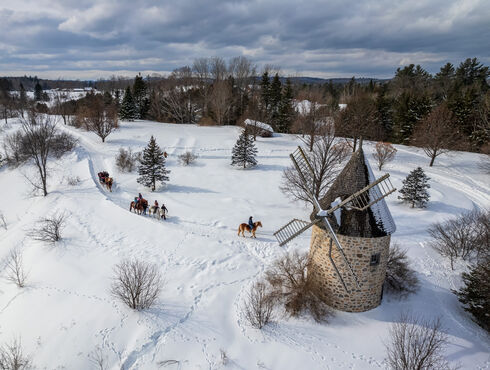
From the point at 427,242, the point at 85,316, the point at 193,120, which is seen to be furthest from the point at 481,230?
the point at 193,120

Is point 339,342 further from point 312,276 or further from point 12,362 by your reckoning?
point 12,362

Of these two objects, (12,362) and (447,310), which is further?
(447,310)

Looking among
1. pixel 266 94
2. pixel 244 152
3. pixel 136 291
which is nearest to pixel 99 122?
pixel 244 152

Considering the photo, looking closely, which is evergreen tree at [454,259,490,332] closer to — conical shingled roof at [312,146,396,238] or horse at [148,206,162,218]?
conical shingled roof at [312,146,396,238]

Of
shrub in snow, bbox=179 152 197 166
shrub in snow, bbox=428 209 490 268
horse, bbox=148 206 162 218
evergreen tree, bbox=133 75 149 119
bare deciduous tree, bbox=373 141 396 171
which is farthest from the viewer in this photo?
evergreen tree, bbox=133 75 149 119

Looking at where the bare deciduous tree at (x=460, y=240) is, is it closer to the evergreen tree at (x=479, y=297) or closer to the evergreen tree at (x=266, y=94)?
the evergreen tree at (x=479, y=297)

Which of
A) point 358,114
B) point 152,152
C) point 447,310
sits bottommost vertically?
point 447,310

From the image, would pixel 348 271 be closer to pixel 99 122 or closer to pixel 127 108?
pixel 99 122

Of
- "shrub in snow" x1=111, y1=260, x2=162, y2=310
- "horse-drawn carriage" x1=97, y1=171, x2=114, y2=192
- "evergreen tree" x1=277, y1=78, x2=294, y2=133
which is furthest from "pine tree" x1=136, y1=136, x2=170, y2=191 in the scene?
"evergreen tree" x1=277, y1=78, x2=294, y2=133
